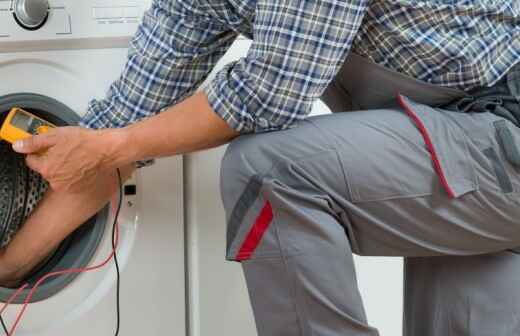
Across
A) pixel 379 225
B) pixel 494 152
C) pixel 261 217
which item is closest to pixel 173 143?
pixel 261 217

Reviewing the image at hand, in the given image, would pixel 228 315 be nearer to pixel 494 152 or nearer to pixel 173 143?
pixel 173 143

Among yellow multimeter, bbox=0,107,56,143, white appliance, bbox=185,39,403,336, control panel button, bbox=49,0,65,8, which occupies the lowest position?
white appliance, bbox=185,39,403,336

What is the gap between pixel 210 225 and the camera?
1157 millimetres

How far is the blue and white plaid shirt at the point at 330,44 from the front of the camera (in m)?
0.75

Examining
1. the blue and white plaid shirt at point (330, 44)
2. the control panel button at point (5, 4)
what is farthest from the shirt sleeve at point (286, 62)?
the control panel button at point (5, 4)

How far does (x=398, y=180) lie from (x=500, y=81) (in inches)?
8.9

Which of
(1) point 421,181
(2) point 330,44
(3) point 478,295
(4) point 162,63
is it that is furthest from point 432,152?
(4) point 162,63

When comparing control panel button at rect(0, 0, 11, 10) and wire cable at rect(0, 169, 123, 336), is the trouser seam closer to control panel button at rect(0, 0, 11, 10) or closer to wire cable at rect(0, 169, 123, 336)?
wire cable at rect(0, 169, 123, 336)

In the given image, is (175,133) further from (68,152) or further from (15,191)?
(15,191)

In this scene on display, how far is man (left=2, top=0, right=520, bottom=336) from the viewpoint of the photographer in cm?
74

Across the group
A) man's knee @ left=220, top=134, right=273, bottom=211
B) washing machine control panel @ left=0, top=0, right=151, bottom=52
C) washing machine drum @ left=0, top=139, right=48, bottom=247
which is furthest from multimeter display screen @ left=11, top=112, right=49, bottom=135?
man's knee @ left=220, top=134, right=273, bottom=211

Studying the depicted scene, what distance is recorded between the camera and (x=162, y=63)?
973 mm

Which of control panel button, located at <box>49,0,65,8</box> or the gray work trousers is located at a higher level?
control panel button, located at <box>49,0,65,8</box>

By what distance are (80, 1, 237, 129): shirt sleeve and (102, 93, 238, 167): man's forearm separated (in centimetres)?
15
